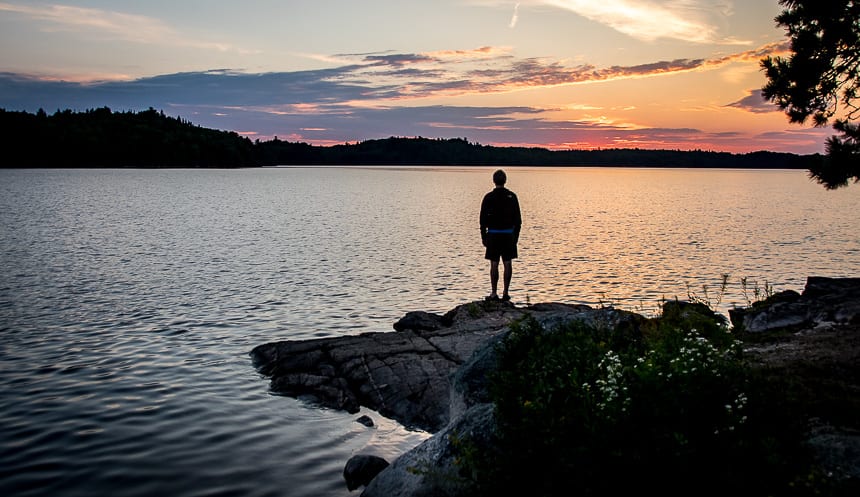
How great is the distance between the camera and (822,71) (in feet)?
45.1

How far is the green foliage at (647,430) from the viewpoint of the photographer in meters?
5.38

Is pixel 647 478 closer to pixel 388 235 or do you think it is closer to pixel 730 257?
pixel 730 257

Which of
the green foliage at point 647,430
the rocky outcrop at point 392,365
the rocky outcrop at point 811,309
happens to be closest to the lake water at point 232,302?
the rocky outcrop at point 392,365

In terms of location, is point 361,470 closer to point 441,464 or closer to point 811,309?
point 441,464

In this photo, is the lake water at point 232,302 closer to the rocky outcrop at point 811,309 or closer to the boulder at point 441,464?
the boulder at point 441,464

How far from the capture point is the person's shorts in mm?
17656

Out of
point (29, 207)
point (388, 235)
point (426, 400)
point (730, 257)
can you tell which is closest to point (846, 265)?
point (730, 257)

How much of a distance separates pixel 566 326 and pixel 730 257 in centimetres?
2686

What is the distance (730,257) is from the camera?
3253cm

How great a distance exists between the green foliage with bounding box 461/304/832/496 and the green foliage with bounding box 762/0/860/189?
8860mm

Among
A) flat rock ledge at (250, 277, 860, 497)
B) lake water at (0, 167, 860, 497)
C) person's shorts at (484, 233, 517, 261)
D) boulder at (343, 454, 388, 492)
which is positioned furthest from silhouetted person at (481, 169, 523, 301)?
boulder at (343, 454, 388, 492)

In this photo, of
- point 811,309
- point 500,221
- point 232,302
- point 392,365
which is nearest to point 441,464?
point 392,365

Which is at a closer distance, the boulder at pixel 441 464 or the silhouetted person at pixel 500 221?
the boulder at pixel 441 464

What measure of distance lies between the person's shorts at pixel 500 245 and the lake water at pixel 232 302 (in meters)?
2.84
